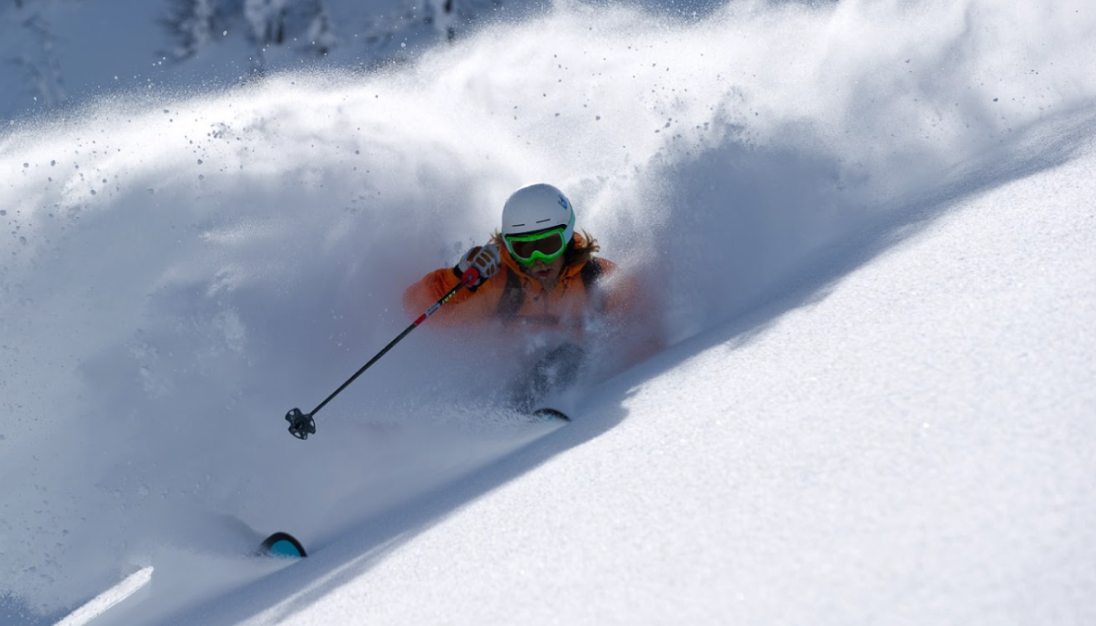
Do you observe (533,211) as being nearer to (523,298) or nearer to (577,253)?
(577,253)

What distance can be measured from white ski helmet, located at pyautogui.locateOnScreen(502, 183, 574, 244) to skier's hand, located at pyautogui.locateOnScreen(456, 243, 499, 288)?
5.4 inches

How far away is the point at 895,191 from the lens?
481 cm

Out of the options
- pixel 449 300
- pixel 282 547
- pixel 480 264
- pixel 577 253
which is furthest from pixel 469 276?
pixel 282 547

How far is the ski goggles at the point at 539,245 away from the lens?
4406 millimetres

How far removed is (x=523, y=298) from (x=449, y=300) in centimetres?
39

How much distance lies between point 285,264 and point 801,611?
4077mm

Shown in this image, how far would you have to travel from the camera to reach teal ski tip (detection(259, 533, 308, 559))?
3578 millimetres

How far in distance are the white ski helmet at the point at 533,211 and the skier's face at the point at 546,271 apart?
6.1 inches

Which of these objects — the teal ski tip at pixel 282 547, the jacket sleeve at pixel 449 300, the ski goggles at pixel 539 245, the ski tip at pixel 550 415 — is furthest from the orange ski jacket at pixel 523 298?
the teal ski tip at pixel 282 547

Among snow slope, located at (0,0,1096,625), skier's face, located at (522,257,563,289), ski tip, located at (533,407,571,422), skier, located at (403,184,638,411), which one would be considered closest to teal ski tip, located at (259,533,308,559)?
snow slope, located at (0,0,1096,625)

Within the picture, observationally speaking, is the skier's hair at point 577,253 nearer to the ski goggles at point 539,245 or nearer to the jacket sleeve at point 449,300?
the ski goggles at point 539,245

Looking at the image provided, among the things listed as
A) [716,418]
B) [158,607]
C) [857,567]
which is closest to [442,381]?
[158,607]

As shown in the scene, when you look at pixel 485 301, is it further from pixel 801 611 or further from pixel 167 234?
pixel 801 611

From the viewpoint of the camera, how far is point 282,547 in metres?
3.64
